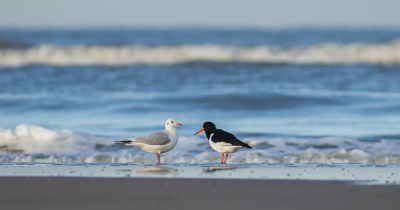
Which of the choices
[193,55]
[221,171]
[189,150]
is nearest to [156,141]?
[221,171]

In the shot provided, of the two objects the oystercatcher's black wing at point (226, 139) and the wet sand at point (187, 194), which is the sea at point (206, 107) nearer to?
the oystercatcher's black wing at point (226, 139)

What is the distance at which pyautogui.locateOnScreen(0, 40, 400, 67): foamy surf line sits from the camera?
23.3 m

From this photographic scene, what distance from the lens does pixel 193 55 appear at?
24.6 m

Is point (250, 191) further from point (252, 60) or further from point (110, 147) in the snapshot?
point (252, 60)

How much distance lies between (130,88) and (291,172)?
9.49 m

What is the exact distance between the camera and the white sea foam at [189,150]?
6812mm

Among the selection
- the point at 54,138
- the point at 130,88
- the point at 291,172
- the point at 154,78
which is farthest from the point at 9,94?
the point at 291,172

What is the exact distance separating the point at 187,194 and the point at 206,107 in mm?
7173

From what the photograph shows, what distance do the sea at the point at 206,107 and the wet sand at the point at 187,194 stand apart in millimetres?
1903

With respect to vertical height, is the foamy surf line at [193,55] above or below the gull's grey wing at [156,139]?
above

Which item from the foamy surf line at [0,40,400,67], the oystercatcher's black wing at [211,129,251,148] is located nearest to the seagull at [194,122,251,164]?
the oystercatcher's black wing at [211,129,251,148]

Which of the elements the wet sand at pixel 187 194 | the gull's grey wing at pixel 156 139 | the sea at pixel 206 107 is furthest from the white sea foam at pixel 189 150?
the wet sand at pixel 187 194

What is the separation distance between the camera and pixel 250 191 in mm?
4488

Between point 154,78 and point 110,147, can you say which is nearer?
point 110,147
